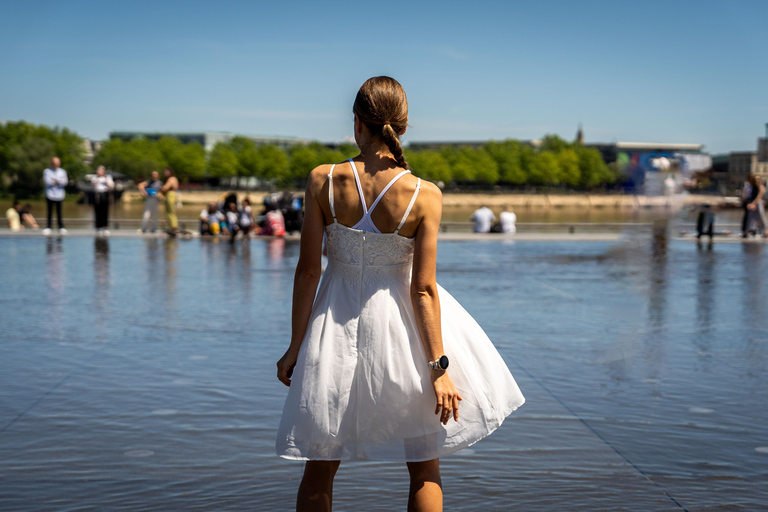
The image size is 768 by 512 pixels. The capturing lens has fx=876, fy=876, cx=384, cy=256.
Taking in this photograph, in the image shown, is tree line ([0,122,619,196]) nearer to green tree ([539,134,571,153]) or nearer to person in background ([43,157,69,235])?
green tree ([539,134,571,153])

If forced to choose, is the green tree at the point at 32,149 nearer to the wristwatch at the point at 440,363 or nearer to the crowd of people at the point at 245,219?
the crowd of people at the point at 245,219

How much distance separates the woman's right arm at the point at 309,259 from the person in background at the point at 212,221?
21.0 meters

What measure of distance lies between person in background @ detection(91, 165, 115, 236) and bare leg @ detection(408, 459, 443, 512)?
20.0 meters

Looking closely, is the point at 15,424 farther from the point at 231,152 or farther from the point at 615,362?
the point at 231,152

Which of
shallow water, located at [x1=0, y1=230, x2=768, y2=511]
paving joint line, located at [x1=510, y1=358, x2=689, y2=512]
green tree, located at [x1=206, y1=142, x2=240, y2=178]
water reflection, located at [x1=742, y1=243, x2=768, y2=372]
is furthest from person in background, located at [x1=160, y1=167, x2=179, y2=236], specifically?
green tree, located at [x1=206, y1=142, x2=240, y2=178]

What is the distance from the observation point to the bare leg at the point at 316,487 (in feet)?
9.48

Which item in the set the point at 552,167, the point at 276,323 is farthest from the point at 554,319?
the point at 552,167

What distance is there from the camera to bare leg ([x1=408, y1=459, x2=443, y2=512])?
2.91 m

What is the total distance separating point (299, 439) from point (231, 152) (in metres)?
148

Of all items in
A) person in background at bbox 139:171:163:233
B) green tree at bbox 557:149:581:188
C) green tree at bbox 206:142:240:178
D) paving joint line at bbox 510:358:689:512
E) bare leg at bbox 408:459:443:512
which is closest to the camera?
bare leg at bbox 408:459:443:512

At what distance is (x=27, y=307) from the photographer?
30.2 ft

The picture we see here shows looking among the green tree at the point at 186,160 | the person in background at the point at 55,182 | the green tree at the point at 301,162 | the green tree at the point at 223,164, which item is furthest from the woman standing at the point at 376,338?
the green tree at the point at 301,162

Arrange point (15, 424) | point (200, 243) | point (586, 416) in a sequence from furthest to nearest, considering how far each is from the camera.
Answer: point (200, 243) < point (586, 416) < point (15, 424)

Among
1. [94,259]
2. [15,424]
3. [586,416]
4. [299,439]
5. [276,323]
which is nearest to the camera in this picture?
[299,439]
